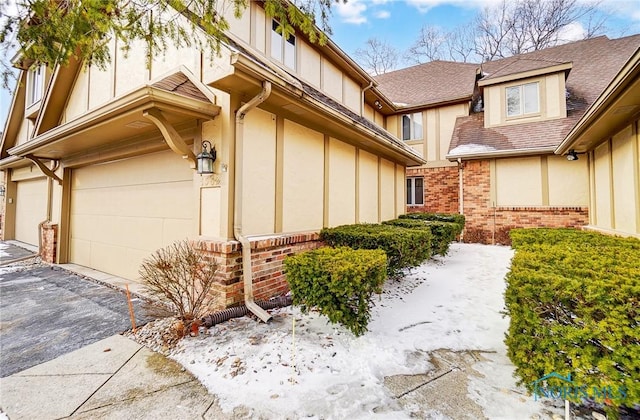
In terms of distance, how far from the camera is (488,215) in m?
10.3

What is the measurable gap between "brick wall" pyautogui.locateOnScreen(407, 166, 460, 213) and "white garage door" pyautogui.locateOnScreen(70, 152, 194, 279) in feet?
33.7

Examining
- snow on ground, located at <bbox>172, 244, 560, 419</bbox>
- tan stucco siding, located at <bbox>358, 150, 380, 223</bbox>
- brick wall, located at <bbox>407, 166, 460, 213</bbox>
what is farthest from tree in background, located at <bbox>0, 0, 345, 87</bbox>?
brick wall, located at <bbox>407, 166, 460, 213</bbox>

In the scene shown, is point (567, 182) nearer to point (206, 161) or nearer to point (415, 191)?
point (415, 191)

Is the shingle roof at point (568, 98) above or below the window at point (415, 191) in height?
above

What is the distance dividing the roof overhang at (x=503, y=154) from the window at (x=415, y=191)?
2383mm

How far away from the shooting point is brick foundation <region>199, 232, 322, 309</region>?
3648mm

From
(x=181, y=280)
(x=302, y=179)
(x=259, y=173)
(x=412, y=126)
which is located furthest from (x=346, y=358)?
(x=412, y=126)

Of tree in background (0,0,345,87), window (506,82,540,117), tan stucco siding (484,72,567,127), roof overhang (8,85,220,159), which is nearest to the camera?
tree in background (0,0,345,87)

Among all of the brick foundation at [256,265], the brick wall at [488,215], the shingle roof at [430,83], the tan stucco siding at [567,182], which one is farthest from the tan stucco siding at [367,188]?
the shingle roof at [430,83]

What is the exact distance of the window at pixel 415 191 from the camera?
12.8 meters

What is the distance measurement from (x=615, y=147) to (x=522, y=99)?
5409 mm

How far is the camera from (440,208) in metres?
12.1

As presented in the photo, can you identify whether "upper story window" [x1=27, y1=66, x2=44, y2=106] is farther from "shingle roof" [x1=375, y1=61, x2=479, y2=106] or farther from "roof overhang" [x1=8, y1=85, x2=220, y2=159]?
"shingle roof" [x1=375, y1=61, x2=479, y2=106]

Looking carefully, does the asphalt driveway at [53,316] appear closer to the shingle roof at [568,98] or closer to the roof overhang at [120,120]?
the roof overhang at [120,120]
